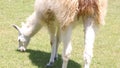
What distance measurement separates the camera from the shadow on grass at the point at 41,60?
648 centimetres

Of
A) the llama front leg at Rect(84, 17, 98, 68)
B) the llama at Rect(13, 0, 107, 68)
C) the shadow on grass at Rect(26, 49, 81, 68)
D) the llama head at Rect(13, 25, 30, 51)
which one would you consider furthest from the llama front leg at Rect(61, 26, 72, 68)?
the llama head at Rect(13, 25, 30, 51)

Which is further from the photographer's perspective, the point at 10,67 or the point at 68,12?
the point at 10,67

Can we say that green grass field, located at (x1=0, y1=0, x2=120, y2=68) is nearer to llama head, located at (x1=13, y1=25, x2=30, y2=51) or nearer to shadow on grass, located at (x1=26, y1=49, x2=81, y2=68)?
shadow on grass, located at (x1=26, y1=49, x2=81, y2=68)

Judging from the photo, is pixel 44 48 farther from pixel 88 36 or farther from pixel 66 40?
pixel 88 36

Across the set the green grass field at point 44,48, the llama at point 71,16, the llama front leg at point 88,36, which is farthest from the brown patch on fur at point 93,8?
the green grass field at point 44,48

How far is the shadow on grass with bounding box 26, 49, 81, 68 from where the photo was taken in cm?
648

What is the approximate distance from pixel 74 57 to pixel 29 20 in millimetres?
1226

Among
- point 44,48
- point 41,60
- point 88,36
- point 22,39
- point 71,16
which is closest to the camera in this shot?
point 71,16

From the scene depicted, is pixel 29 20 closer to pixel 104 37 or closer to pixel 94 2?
pixel 94 2

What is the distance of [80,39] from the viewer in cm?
811

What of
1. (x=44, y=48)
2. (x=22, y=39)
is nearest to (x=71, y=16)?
(x=22, y=39)

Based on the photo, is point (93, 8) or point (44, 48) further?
point (44, 48)

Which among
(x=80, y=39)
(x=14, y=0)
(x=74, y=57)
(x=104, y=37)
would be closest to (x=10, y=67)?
(x=74, y=57)

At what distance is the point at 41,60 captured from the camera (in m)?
6.73
